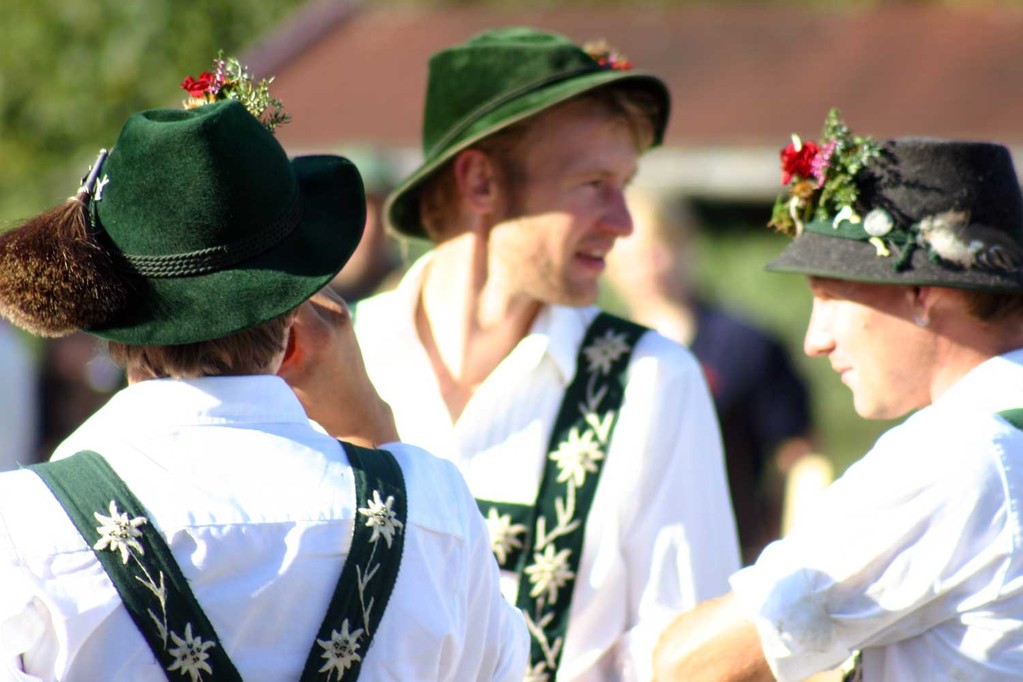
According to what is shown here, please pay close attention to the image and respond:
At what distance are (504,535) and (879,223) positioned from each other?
1042mm

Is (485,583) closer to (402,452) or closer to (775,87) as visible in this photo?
(402,452)

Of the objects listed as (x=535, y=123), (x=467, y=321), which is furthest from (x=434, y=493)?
(x=535, y=123)

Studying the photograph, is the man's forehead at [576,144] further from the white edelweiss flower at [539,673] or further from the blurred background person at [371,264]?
the blurred background person at [371,264]

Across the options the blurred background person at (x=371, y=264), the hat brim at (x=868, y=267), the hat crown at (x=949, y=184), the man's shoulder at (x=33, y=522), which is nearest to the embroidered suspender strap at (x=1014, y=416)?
the hat brim at (x=868, y=267)

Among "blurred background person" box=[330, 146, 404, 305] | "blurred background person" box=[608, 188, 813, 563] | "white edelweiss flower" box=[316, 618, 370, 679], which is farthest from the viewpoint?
"blurred background person" box=[330, 146, 404, 305]

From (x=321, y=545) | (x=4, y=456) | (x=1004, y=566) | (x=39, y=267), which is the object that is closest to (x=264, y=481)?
(x=321, y=545)

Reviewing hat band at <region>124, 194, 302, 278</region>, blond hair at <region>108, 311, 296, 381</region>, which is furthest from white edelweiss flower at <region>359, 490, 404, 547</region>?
hat band at <region>124, 194, 302, 278</region>

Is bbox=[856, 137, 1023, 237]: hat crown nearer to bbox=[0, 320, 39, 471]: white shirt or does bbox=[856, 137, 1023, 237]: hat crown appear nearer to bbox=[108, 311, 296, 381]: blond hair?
bbox=[108, 311, 296, 381]: blond hair

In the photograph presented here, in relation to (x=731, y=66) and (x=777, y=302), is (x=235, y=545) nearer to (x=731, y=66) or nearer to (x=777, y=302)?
(x=777, y=302)

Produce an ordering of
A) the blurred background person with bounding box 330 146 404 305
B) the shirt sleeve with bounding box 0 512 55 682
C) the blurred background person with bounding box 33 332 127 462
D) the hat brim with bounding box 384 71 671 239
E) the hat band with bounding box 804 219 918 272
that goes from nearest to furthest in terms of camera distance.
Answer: the shirt sleeve with bounding box 0 512 55 682 < the hat band with bounding box 804 219 918 272 < the hat brim with bounding box 384 71 671 239 < the blurred background person with bounding box 330 146 404 305 < the blurred background person with bounding box 33 332 127 462

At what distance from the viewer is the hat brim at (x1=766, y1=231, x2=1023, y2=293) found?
8.80 feet

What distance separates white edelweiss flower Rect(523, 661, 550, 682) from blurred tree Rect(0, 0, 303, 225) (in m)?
9.62

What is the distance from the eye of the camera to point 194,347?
2.24m

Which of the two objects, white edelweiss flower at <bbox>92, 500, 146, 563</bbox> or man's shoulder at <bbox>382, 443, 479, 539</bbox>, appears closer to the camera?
white edelweiss flower at <bbox>92, 500, 146, 563</bbox>
